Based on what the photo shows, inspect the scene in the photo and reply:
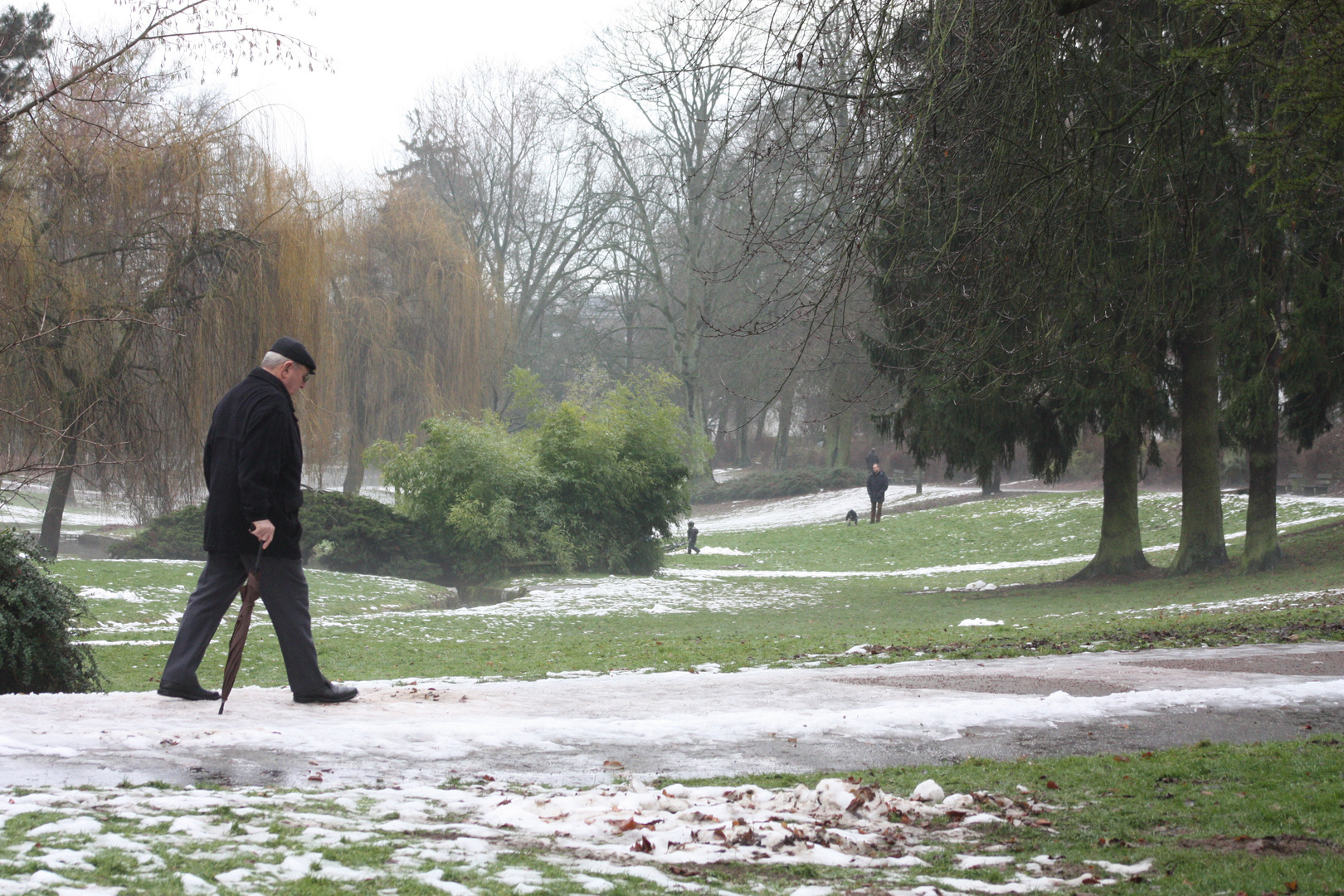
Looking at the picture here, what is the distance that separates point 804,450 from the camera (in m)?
62.5

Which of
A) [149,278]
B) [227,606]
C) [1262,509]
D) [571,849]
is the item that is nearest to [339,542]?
[149,278]

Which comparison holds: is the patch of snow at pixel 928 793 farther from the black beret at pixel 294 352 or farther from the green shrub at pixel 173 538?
the green shrub at pixel 173 538

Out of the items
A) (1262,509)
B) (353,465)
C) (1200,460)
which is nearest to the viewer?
(1200,460)

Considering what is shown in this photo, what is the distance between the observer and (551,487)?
949 inches

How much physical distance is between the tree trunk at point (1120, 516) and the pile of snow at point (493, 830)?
1713 centimetres

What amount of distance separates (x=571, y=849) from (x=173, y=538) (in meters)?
21.9

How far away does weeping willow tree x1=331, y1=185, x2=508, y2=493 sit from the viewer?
32.2 meters

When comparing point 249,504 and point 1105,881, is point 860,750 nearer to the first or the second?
point 1105,881

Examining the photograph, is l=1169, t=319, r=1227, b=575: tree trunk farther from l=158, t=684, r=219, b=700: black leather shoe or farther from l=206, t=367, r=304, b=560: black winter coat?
l=158, t=684, r=219, b=700: black leather shoe

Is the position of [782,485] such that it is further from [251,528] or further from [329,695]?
[251,528]

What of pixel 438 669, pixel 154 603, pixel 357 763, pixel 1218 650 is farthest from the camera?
pixel 154 603

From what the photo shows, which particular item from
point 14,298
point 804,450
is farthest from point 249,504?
point 804,450

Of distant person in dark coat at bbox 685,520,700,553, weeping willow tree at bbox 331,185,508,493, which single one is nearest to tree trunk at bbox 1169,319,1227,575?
distant person in dark coat at bbox 685,520,700,553

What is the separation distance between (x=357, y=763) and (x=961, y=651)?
6.54m
